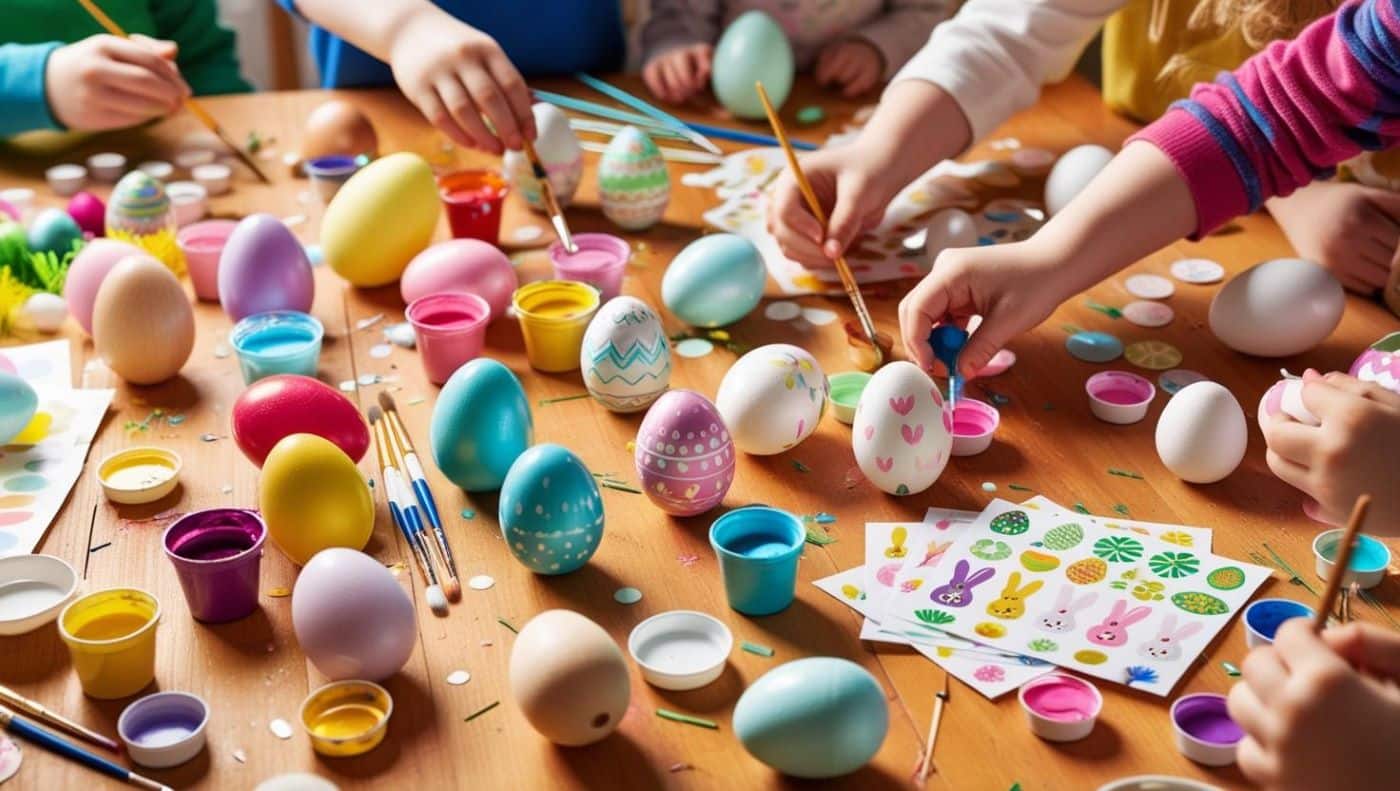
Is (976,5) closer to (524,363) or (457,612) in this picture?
(524,363)

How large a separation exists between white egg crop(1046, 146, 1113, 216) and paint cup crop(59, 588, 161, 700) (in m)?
0.94

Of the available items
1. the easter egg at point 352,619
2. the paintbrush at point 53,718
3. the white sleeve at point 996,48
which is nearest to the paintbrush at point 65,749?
the paintbrush at point 53,718

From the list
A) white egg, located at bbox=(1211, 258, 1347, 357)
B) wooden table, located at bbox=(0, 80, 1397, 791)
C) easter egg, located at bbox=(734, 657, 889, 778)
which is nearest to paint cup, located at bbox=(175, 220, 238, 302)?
wooden table, located at bbox=(0, 80, 1397, 791)

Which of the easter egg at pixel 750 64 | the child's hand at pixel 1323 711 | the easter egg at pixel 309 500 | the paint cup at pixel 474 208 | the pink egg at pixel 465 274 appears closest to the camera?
the child's hand at pixel 1323 711

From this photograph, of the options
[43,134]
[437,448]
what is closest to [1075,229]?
[437,448]

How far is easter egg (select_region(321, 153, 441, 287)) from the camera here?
4.16 ft

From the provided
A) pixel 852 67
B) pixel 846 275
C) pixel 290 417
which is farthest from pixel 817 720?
pixel 852 67

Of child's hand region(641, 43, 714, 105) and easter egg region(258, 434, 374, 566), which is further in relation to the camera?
child's hand region(641, 43, 714, 105)

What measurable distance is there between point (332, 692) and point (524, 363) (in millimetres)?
446

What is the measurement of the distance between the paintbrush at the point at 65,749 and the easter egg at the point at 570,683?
0.20m

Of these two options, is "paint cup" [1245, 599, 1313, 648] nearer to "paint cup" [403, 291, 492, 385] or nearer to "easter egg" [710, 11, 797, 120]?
"paint cup" [403, 291, 492, 385]

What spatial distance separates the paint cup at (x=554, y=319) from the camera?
1.15 m

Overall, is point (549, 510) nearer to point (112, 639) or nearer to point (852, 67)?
point (112, 639)

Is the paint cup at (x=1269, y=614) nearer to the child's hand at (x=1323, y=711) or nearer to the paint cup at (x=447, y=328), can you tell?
the child's hand at (x=1323, y=711)
